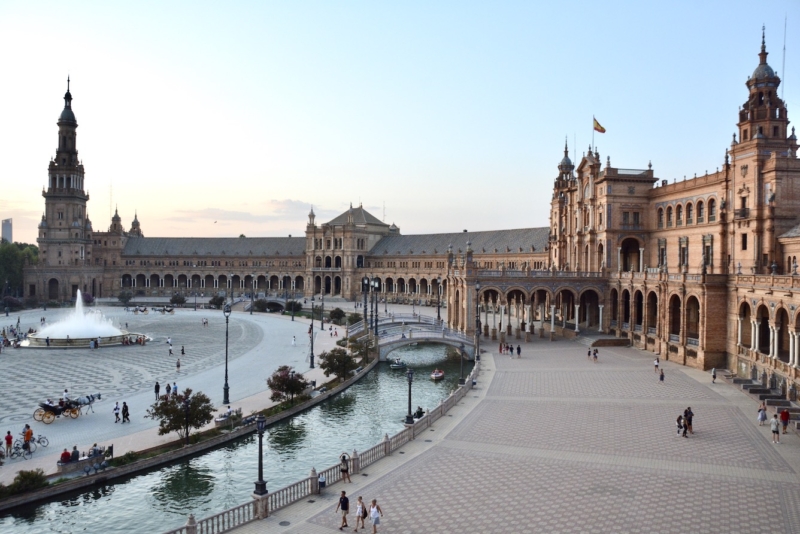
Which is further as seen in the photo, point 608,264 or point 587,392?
point 608,264

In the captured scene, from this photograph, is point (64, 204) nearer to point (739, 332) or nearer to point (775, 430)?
point (739, 332)

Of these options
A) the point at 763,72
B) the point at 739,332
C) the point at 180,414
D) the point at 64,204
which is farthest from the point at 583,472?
the point at 64,204

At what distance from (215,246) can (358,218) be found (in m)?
35.8

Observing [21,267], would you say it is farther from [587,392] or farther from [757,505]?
[757,505]

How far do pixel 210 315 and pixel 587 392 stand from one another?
260ft

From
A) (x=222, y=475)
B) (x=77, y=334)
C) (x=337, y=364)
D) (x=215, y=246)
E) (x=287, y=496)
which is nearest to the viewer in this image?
(x=287, y=496)

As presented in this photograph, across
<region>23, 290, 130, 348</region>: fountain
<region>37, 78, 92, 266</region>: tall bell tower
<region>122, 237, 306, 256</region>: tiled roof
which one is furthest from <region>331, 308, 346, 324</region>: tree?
<region>37, 78, 92, 266</region>: tall bell tower

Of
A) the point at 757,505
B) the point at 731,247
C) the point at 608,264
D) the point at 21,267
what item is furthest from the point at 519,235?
the point at 21,267

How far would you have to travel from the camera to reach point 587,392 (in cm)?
4253

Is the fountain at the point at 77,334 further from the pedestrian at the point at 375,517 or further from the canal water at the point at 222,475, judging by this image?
the pedestrian at the point at 375,517

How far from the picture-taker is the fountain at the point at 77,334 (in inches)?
2662

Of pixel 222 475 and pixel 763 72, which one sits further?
pixel 763 72

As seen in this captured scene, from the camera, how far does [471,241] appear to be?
122 meters

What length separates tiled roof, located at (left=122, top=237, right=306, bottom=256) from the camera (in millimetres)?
148000
